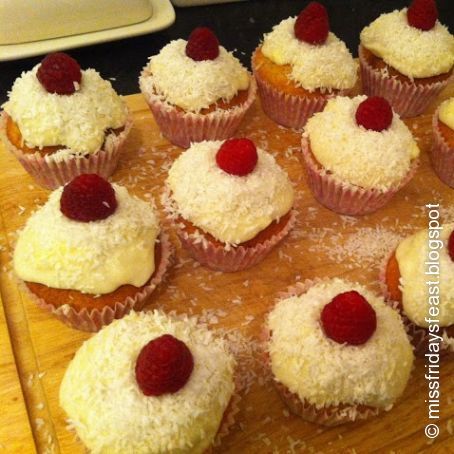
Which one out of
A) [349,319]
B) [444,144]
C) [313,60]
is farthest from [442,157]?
[349,319]

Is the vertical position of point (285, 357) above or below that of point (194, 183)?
below

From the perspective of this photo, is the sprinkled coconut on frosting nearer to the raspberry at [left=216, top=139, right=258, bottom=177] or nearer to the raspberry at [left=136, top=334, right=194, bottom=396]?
the raspberry at [left=216, top=139, right=258, bottom=177]

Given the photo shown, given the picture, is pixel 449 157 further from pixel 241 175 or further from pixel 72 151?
pixel 72 151

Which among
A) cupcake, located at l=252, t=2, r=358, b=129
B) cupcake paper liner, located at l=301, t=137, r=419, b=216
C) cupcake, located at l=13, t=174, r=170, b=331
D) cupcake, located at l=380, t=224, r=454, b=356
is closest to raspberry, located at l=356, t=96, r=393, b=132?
cupcake paper liner, located at l=301, t=137, r=419, b=216

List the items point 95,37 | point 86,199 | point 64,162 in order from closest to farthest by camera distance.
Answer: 1. point 86,199
2. point 64,162
3. point 95,37

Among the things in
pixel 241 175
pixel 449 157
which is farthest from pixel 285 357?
pixel 449 157

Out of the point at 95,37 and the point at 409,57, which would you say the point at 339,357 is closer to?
the point at 409,57

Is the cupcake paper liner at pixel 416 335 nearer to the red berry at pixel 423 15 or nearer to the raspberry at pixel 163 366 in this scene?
the raspberry at pixel 163 366
